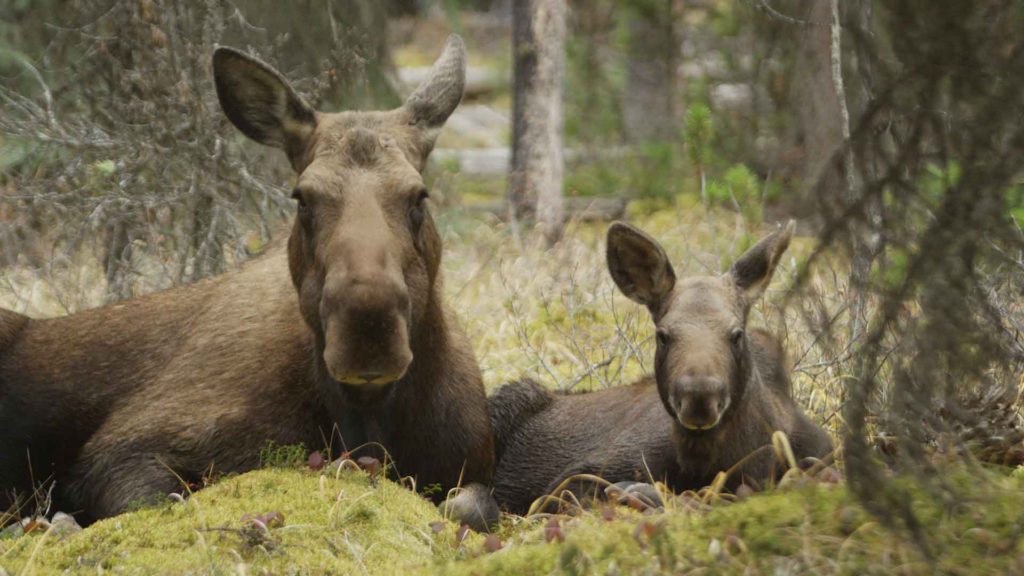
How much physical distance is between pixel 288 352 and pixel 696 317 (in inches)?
80.9

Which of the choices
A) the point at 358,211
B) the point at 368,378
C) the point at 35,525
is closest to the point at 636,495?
the point at 368,378

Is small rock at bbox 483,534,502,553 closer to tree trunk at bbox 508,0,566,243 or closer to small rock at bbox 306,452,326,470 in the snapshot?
small rock at bbox 306,452,326,470

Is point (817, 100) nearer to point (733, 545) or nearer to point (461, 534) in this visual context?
point (461, 534)

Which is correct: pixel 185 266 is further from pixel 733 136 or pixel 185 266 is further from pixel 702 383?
pixel 733 136

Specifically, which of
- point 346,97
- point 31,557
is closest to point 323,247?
point 31,557

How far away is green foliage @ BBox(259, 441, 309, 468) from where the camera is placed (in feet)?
21.4

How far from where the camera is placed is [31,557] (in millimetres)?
5102

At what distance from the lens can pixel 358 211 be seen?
20.4 feet

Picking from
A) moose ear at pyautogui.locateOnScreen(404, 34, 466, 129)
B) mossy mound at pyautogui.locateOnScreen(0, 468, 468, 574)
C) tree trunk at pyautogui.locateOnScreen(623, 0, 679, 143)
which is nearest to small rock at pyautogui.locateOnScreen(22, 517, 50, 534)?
mossy mound at pyautogui.locateOnScreen(0, 468, 468, 574)

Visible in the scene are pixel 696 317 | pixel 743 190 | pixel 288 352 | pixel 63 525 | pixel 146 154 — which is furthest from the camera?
pixel 743 190

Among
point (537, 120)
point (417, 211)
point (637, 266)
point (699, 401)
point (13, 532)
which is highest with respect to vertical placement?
point (537, 120)

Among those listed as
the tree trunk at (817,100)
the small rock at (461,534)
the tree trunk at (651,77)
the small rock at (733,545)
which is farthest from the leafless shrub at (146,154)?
the tree trunk at (651,77)

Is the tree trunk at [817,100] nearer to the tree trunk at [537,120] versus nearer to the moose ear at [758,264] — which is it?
the tree trunk at [537,120]

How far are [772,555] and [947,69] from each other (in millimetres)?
1515
